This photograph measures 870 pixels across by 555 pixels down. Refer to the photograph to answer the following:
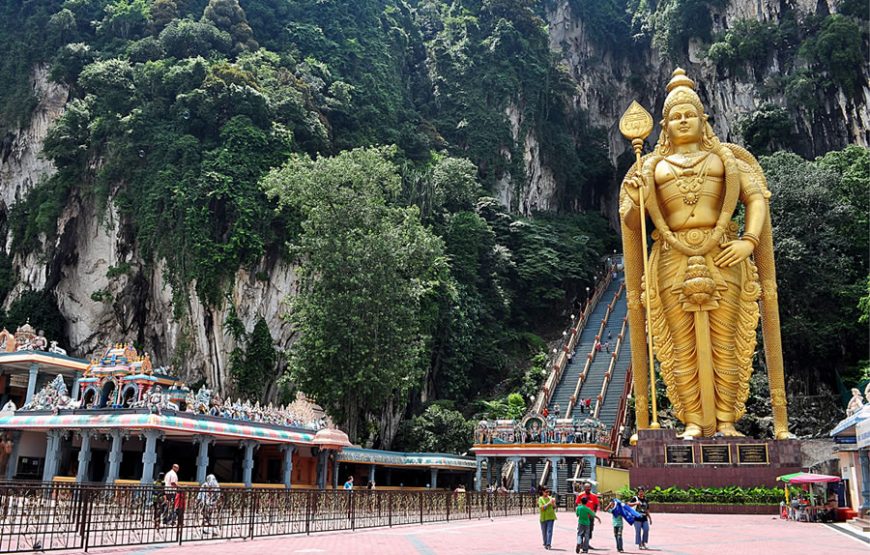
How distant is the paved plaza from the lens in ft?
31.8

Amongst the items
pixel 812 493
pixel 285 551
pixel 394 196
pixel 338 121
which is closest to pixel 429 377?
pixel 394 196

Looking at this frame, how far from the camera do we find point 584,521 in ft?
31.9

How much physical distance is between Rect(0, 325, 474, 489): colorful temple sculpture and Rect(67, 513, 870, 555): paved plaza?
23.5 ft

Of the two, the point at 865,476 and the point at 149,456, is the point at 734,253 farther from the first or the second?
the point at 149,456

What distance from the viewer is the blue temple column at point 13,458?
20.5m

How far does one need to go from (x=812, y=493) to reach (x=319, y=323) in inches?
601

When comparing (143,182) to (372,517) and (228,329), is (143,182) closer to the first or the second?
(228,329)

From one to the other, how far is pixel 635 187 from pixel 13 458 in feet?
60.1

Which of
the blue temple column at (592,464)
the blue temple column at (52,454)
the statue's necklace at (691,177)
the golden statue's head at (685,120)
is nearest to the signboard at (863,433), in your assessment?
the statue's necklace at (691,177)

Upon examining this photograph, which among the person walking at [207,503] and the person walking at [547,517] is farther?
the person walking at [207,503]

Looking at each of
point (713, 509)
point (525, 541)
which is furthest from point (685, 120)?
point (525, 541)

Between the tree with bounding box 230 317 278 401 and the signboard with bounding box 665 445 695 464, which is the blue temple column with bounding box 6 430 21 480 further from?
the signboard with bounding box 665 445 695 464

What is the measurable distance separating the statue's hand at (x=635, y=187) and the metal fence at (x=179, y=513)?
30.9 ft

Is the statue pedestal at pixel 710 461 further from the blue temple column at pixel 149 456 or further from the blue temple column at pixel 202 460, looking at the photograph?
the blue temple column at pixel 149 456
